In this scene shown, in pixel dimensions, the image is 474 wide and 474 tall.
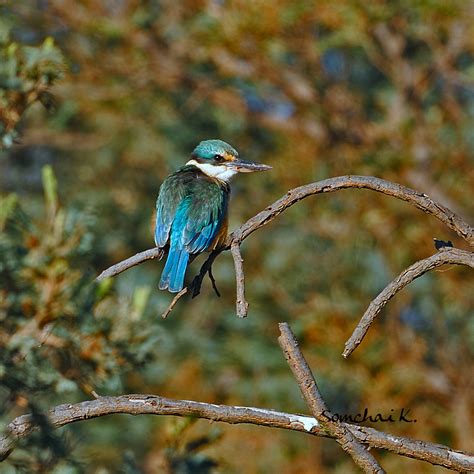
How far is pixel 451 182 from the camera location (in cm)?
→ 614

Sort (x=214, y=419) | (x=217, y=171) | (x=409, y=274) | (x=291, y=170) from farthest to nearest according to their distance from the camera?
1. (x=291, y=170)
2. (x=217, y=171)
3. (x=409, y=274)
4. (x=214, y=419)

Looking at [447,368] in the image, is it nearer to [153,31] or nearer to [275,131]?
[275,131]

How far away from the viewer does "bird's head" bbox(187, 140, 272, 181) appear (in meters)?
4.45

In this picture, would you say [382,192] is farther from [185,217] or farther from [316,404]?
[185,217]

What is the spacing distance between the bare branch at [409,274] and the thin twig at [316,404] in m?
0.13

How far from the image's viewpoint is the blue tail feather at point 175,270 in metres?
3.52

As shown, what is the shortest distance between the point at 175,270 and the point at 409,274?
157 cm

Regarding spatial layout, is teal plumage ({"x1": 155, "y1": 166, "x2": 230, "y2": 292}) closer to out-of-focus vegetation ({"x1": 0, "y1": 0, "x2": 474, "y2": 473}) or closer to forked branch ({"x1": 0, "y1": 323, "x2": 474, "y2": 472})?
out-of-focus vegetation ({"x1": 0, "y1": 0, "x2": 474, "y2": 473})

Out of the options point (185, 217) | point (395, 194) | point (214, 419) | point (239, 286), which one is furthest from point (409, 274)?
point (185, 217)

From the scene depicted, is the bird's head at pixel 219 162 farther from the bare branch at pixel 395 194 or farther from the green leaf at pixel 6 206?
the bare branch at pixel 395 194

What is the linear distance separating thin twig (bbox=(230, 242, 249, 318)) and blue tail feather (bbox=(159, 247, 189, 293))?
126 centimetres

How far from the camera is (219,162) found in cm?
448

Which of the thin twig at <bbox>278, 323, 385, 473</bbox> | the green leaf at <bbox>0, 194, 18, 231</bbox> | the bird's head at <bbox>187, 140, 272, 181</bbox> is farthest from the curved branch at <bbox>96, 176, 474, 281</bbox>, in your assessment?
the bird's head at <bbox>187, 140, 272, 181</bbox>

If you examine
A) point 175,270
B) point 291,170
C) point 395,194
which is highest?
point 395,194
